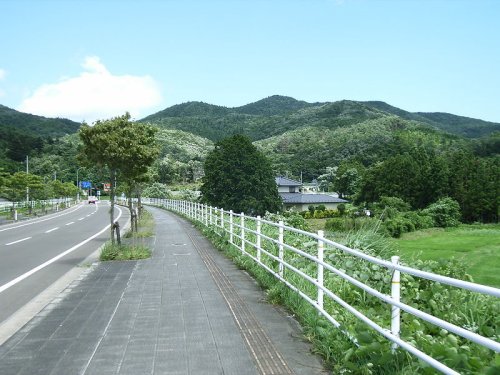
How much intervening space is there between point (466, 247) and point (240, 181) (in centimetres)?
2580

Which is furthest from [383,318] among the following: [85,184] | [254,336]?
[85,184]

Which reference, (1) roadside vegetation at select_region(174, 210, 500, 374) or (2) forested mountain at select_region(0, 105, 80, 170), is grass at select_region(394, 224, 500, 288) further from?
(2) forested mountain at select_region(0, 105, 80, 170)

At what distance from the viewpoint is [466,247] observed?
39344 millimetres

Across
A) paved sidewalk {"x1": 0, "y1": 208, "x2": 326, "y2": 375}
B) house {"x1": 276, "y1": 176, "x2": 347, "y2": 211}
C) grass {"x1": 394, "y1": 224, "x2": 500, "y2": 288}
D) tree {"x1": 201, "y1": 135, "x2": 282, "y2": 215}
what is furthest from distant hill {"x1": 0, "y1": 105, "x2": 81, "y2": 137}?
paved sidewalk {"x1": 0, "y1": 208, "x2": 326, "y2": 375}

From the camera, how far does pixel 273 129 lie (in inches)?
7382

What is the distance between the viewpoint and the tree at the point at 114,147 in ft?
46.2

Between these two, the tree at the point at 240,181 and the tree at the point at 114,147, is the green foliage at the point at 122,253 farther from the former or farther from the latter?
the tree at the point at 240,181

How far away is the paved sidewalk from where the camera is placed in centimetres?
494

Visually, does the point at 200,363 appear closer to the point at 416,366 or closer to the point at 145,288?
the point at 416,366

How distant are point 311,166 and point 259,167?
95362 millimetres

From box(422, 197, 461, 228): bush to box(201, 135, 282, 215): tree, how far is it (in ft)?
61.6

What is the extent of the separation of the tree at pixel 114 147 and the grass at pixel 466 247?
12.9 m

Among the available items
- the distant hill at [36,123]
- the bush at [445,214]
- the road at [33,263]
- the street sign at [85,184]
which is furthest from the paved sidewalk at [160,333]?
the distant hill at [36,123]

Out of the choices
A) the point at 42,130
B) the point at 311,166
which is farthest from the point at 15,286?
the point at 42,130
